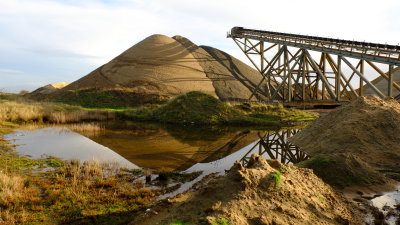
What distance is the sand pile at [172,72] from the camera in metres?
37.4

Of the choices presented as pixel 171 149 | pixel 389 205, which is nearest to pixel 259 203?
pixel 389 205

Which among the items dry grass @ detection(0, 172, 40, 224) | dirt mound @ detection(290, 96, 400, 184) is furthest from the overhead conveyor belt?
dry grass @ detection(0, 172, 40, 224)

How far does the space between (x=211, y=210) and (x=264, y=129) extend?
16.0 metres

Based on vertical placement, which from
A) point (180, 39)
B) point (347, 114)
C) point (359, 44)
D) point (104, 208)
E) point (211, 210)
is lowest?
point (104, 208)

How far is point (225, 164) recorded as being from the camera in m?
11.5

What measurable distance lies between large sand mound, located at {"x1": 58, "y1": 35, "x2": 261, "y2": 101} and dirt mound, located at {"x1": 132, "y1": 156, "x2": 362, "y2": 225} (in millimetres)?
28715

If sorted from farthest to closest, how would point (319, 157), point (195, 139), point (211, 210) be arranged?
point (195, 139) < point (319, 157) < point (211, 210)

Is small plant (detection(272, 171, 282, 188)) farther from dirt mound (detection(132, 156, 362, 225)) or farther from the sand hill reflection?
the sand hill reflection

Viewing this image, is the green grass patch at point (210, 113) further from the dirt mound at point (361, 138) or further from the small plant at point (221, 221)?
the small plant at point (221, 221)

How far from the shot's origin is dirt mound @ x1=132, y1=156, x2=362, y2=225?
543 centimetres

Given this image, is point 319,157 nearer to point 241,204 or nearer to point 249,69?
point 241,204

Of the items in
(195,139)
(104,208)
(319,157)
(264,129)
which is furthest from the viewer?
(264,129)

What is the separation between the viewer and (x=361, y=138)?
1226 cm

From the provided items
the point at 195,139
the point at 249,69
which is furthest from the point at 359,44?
the point at 249,69
